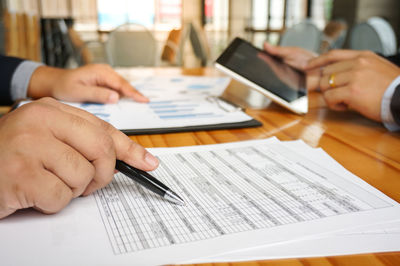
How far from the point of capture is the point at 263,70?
2.15 feet

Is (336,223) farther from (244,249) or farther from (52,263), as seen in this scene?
(52,263)

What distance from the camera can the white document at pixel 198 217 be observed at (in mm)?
250

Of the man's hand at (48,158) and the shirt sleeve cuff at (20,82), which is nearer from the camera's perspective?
the man's hand at (48,158)

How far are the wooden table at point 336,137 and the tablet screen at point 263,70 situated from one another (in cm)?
5

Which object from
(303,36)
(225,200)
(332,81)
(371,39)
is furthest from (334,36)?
(225,200)

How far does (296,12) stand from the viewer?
5.62 m

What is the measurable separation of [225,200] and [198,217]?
0.04 m

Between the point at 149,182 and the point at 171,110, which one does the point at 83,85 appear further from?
the point at 149,182

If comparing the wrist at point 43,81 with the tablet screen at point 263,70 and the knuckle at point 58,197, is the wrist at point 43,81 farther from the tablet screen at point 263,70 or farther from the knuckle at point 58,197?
the knuckle at point 58,197

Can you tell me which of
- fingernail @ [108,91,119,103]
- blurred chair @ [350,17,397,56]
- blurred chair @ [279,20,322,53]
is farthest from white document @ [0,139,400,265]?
blurred chair @ [279,20,322,53]

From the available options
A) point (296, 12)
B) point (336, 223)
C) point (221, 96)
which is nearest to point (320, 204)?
point (336, 223)

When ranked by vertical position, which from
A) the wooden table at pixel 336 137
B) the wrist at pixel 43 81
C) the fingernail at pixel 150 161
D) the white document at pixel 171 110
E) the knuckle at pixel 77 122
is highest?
the knuckle at pixel 77 122

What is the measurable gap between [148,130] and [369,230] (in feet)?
1.11

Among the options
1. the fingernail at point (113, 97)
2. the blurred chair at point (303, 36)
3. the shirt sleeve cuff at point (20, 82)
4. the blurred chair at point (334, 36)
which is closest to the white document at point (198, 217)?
the fingernail at point (113, 97)
